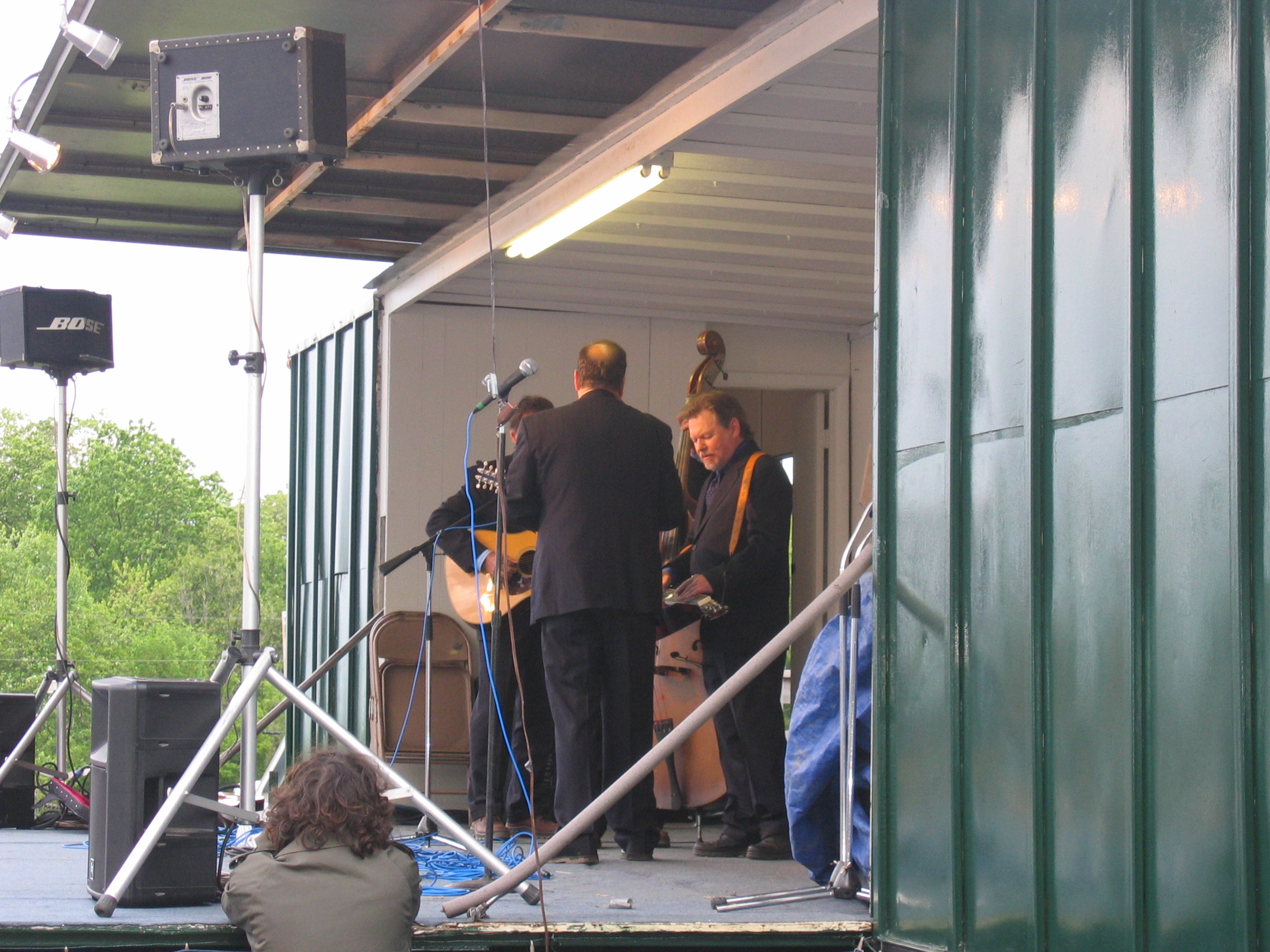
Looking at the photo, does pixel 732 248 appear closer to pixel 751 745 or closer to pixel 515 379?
pixel 751 745

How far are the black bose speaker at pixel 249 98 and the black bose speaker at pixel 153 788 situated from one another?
1.53m

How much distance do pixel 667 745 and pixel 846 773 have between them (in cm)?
58

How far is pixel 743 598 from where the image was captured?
5.47 metres

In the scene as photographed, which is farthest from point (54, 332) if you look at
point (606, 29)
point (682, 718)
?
point (682, 718)

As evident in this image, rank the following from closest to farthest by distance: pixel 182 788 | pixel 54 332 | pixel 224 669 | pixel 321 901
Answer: pixel 321 901 → pixel 182 788 → pixel 224 669 → pixel 54 332

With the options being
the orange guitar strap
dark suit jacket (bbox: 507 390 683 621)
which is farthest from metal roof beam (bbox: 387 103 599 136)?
the orange guitar strap

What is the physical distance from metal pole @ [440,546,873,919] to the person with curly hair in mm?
296

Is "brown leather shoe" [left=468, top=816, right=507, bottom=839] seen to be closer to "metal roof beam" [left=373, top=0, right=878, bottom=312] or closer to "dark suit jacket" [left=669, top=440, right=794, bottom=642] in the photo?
"dark suit jacket" [left=669, top=440, right=794, bottom=642]

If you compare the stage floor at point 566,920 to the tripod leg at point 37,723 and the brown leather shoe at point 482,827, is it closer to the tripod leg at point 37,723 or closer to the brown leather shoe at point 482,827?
the brown leather shoe at point 482,827

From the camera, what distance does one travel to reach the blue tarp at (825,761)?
14.4ft

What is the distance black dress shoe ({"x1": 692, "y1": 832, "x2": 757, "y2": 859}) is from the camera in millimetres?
5402

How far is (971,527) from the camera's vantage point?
371 cm

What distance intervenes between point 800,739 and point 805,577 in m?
4.55

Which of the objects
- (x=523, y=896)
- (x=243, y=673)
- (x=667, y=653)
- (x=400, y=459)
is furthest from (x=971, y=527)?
(x=400, y=459)
